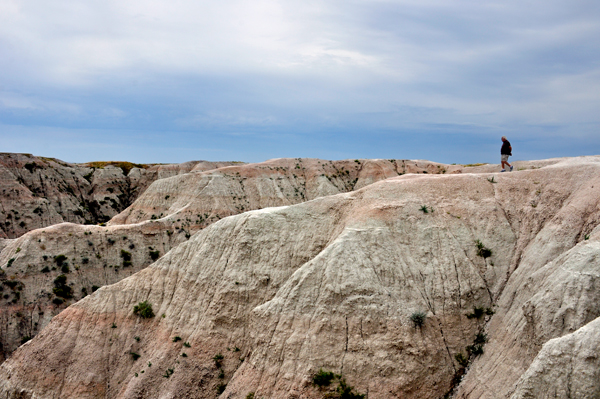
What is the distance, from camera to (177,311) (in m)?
29.1

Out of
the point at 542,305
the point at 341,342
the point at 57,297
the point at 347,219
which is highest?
the point at 347,219

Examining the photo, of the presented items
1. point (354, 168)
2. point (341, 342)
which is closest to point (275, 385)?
point (341, 342)

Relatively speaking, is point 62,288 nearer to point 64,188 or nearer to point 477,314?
point 477,314

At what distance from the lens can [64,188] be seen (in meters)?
79.4

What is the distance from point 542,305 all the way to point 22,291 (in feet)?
147

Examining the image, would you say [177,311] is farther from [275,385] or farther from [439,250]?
[439,250]

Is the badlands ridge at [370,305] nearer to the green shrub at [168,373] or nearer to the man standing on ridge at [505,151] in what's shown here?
the green shrub at [168,373]

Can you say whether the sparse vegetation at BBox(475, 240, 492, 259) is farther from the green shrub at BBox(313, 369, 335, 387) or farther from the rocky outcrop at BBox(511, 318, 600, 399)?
the green shrub at BBox(313, 369, 335, 387)

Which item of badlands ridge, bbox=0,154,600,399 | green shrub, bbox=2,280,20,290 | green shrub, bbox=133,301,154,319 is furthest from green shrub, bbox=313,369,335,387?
green shrub, bbox=2,280,20,290

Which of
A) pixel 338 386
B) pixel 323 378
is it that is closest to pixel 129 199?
pixel 323 378

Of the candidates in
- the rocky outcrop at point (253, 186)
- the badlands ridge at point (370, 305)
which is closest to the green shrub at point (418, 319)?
the badlands ridge at point (370, 305)

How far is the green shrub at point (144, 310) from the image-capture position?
30031 mm

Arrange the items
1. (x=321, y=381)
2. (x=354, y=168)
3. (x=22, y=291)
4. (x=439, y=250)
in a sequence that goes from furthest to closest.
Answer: (x=354, y=168) → (x=22, y=291) → (x=439, y=250) → (x=321, y=381)

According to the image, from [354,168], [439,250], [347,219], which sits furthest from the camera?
[354,168]
